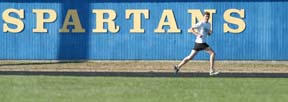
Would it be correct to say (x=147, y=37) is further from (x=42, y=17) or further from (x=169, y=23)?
(x=42, y=17)

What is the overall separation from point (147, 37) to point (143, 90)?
45.8ft

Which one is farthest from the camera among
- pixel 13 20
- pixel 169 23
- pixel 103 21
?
pixel 13 20

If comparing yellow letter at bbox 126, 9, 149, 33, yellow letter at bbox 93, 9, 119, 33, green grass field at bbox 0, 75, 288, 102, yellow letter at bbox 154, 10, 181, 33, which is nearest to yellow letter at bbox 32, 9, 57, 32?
yellow letter at bbox 93, 9, 119, 33

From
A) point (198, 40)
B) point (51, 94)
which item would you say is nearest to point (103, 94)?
point (51, 94)

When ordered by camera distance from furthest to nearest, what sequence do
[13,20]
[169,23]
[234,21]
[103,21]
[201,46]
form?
1. [13,20]
2. [103,21]
3. [169,23]
4. [234,21]
5. [201,46]

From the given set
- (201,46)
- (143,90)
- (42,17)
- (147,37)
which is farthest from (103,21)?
(143,90)

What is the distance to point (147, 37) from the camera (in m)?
28.2

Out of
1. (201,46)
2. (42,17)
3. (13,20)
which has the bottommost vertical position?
(201,46)

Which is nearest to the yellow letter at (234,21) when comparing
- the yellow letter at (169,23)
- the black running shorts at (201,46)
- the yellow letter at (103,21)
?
the yellow letter at (169,23)

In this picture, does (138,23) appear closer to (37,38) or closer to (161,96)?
(37,38)

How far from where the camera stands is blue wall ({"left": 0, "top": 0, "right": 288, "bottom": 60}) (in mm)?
27656

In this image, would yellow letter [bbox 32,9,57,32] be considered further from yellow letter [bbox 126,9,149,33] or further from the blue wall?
yellow letter [bbox 126,9,149,33]

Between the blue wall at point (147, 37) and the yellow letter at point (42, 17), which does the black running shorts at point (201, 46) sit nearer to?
the blue wall at point (147, 37)

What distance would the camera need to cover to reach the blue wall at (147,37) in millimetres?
27656
